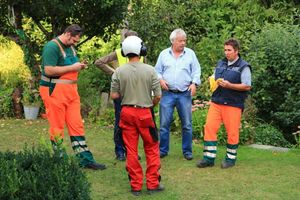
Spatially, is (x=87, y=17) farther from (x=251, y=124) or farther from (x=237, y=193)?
(x=237, y=193)

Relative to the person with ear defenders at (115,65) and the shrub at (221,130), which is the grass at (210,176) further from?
the shrub at (221,130)

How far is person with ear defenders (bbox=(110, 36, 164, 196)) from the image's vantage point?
224 inches

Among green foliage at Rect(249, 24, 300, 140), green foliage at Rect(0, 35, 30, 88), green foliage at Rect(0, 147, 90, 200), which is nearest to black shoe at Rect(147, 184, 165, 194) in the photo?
green foliage at Rect(0, 147, 90, 200)

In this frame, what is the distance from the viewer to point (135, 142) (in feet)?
19.0

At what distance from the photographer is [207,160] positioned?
6969 millimetres

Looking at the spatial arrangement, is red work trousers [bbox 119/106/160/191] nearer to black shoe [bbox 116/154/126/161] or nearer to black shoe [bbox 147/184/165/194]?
black shoe [bbox 147/184/165/194]

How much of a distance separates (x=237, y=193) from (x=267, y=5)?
8.87 metres

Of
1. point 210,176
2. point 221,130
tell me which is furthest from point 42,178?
point 221,130

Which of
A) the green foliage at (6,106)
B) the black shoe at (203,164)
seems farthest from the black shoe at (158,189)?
the green foliage at (6,106)

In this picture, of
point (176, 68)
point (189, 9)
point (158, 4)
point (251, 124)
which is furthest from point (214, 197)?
point (189, 9)

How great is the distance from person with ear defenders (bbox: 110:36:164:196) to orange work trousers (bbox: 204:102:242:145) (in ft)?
4.15

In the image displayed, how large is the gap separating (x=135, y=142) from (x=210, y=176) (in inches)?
49.4

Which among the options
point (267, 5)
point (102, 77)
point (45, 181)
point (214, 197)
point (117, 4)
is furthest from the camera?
point (267, 5)

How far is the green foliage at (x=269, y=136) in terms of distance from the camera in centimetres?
881
